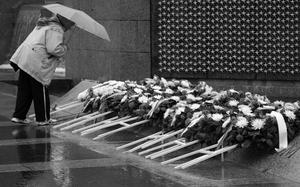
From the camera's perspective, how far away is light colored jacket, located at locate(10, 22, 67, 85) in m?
9.91

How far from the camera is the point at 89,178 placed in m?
6.64

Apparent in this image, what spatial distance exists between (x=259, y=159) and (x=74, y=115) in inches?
169

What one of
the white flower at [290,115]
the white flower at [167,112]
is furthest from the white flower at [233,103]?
the white flower at [167,112]

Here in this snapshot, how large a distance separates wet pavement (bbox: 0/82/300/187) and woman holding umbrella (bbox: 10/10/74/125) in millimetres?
1172

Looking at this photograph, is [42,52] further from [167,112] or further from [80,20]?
[167,112]

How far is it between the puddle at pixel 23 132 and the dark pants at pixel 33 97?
268 mm

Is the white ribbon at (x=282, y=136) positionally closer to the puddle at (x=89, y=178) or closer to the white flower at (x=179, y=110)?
the puddle at (x=89, y=178)

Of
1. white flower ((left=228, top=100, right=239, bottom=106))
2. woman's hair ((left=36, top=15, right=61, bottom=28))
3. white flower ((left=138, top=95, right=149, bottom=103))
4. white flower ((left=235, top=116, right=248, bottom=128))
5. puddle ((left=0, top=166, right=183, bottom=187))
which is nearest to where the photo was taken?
puddle ((left=0, top=166, right=183, bottom=187))

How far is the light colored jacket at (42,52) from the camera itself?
9.91 meters

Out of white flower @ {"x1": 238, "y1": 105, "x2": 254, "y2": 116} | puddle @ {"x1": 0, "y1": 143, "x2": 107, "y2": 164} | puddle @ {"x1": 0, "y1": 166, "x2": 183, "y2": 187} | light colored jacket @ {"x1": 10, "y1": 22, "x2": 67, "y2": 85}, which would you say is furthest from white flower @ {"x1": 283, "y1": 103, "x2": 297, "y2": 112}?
light colored jacket @ {"x1": 10, "y1": 22, "x2": 67, "y2": 85}

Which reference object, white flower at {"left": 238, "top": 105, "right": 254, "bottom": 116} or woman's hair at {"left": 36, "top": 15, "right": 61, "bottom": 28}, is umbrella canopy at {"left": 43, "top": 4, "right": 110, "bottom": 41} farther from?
white flower at {"left": 238, "top": 105, "right": 254, "bottom": 116}

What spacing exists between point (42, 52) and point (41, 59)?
4.0 inches

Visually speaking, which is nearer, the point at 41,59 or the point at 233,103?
the point at 233,103

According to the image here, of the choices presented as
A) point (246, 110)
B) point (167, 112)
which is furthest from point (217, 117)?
point (167, 112)
